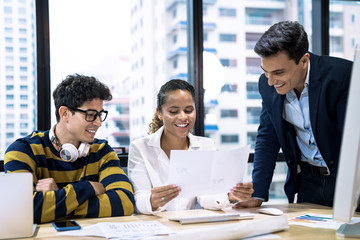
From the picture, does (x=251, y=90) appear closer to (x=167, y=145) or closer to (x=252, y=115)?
(x=252, y=115)

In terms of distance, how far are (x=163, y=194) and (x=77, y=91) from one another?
2.40 ft

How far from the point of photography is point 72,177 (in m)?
2.00

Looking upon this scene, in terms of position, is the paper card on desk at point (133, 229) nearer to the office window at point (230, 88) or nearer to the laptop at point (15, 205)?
the laptop at point (15, 205)

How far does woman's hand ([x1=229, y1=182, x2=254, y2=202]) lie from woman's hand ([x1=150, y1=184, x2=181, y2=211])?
0.28 metres

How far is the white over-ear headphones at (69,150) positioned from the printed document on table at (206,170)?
566 mm

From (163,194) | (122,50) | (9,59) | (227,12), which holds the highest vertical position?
(227,12)

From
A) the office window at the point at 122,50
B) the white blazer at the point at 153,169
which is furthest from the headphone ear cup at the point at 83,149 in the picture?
the office window at the point at 122,50

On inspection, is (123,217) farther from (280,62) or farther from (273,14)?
(273,14)

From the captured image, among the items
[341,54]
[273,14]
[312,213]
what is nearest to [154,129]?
[312,213]

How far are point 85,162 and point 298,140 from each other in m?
1.14

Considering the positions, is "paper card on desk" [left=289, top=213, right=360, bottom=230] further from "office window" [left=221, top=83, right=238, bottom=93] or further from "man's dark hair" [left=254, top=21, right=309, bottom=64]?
"office window" [left=221, top=83, right=238, bottom=93]

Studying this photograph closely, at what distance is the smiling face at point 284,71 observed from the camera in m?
1.94

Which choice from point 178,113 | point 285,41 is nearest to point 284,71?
point 285,41

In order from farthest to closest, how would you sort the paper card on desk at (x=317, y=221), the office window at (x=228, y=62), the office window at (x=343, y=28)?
the office window at (x=343, y=28), the office window at (x=228, y=62), the paper card on desk at (x=317, y=221)
